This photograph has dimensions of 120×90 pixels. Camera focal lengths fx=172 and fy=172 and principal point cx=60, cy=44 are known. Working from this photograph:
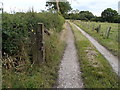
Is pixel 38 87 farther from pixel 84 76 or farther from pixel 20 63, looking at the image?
pixel 84 76


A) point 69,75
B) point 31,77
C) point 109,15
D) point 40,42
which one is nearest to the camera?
point 31,77

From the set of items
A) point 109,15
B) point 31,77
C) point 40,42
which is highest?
point 109,15

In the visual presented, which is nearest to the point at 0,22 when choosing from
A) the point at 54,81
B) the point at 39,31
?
the point at 39,31

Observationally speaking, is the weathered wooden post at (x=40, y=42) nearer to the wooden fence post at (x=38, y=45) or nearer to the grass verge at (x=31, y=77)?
the wooden fence post at (x=38, y=45)

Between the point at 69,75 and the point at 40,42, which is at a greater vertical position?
the point at 40,42

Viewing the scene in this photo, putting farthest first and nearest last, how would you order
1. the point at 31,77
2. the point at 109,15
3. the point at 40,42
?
1. the point at 109,15
2. the point at 40,42
3. the point at 31,77

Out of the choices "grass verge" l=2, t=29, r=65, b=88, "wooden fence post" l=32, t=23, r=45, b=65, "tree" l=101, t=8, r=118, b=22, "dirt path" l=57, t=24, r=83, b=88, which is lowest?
"dirt path" l=57, t=24, r=83, b=88

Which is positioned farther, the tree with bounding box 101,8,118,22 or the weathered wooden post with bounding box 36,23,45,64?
the tree with bounding box 101,8,118,22

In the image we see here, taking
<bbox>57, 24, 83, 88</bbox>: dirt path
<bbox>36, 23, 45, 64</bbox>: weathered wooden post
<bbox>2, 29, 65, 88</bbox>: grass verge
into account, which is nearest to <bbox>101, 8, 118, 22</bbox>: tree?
<bbox>57, 24, 83, 88</bbox>: dirt path

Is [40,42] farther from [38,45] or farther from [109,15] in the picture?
[109,15]

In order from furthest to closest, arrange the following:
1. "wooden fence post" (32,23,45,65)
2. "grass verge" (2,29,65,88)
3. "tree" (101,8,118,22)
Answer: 1. "tree" (101,8,118,22)
2. "wooden fence post" (32,23,45,65)
3. "grass verge" (2,29,65,88)

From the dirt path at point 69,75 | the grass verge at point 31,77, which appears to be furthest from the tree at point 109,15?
the grass verge at point 31,77

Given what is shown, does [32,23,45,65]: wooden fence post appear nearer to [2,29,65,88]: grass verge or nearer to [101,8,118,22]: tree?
[2,29,65,88]: grass verge

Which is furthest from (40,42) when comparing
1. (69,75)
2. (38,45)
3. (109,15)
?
(109,15)
